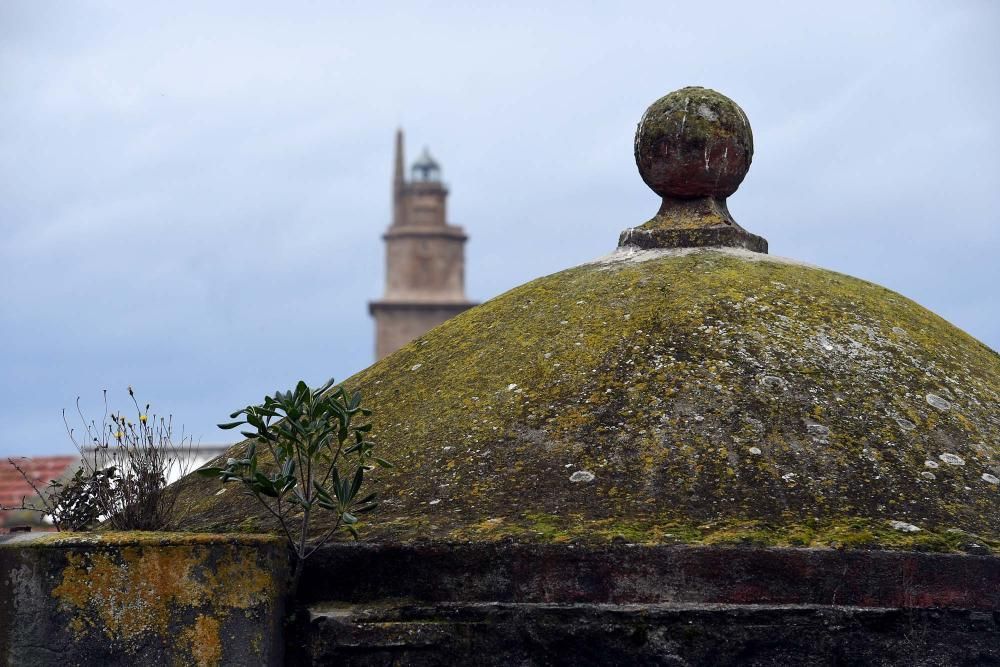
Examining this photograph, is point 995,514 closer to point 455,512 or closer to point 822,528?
point 822,528

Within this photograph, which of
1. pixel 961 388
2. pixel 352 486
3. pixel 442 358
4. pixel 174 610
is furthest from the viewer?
pixel 442 358

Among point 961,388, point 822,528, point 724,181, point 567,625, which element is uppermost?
point 724,181

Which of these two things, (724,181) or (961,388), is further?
(724,181)

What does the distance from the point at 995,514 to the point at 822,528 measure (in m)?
0.66

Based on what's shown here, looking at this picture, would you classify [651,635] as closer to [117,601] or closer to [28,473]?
[117,601]

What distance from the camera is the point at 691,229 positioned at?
621cm

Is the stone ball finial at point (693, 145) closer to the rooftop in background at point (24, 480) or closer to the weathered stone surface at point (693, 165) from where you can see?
the weathered stone surface at point (693, 165)

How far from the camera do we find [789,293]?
5820 mm

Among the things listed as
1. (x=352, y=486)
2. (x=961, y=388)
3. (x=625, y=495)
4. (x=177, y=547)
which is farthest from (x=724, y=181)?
(x=177, y=547)

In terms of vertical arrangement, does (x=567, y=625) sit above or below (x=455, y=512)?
below

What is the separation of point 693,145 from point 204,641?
296 centimetres

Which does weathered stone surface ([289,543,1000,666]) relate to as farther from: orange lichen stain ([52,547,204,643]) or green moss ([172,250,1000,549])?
orange lichen stain ([52,547,204,643])

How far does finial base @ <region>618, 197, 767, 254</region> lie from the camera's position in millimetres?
6207

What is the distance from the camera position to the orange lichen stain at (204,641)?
4.50m
